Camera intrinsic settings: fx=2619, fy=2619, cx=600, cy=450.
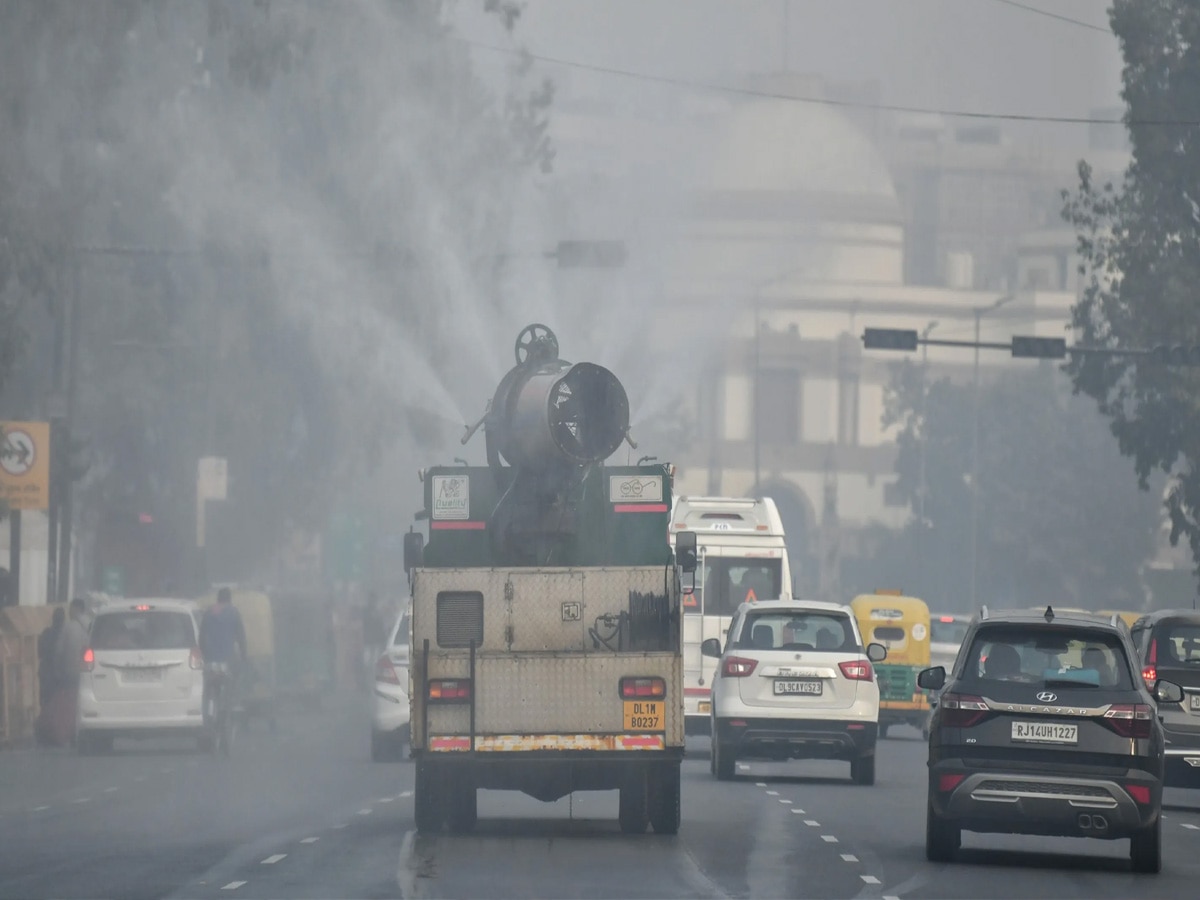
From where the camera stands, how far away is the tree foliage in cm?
3919

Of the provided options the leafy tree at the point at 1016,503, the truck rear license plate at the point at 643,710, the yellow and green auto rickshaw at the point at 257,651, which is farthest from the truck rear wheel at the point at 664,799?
the leafy tree at the point at 1016,503

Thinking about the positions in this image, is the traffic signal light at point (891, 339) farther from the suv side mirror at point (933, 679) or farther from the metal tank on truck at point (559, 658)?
the suv side mirror at point (933, 679)

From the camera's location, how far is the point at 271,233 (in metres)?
43.4

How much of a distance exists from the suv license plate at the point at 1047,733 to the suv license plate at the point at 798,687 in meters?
9.15


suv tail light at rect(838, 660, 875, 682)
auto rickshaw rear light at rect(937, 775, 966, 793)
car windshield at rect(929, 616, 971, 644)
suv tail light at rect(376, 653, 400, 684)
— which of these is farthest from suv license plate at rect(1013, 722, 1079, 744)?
car windshield at rect(929, 616, 971, 644)

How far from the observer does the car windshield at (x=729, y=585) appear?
31.5 metres

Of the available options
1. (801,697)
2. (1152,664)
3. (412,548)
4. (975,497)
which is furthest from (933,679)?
(975,497)

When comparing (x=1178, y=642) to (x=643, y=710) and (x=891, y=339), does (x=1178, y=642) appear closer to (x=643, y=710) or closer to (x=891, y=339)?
(x=643, y=710)

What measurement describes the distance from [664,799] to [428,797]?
5.39ft

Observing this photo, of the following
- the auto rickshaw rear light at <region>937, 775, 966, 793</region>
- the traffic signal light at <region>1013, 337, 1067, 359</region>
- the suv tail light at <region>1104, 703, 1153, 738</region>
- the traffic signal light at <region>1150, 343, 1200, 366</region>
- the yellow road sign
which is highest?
the traffic signal light at <region>1013, 337, 1067, 359</region>

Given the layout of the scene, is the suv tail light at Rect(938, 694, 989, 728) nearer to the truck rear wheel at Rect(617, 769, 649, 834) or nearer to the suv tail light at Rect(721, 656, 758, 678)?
the truck rear wheel at Rect(617, 769, 649, 834)

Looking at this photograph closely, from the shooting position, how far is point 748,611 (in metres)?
25.6

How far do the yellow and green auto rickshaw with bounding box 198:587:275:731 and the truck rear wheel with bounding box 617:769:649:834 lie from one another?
58.5 ft

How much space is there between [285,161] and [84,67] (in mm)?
10113
